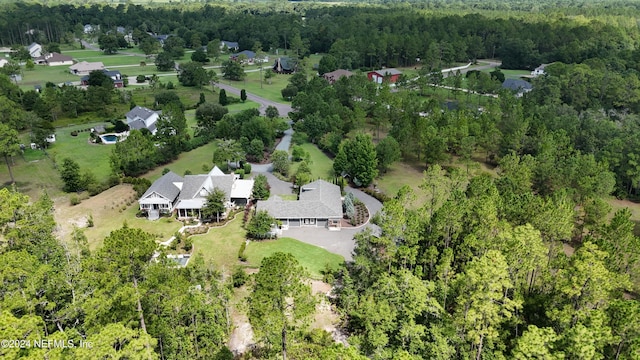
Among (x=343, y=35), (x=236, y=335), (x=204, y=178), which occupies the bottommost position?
(x=236, y=335)

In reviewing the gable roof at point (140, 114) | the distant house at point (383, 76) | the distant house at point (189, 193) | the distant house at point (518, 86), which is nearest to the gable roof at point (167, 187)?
the distant house at point (189, 193)

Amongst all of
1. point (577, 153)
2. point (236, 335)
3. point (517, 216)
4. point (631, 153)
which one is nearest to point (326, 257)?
point (236, 335)

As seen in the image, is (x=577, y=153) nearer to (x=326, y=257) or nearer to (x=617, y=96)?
(x=326, y=257)

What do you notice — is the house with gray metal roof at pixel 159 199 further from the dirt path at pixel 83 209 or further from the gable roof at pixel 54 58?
the gable roof at pixel 54 58

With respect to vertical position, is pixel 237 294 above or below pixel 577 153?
below

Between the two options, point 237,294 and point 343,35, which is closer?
point 237,294

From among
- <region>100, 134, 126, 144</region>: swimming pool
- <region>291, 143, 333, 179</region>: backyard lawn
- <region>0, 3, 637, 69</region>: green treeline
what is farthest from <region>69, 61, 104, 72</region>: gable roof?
<region>291, 143, 333, 179</region>: backyard lawn

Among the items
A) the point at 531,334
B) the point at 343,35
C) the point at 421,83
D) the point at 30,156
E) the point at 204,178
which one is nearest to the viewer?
the point at 531,334
